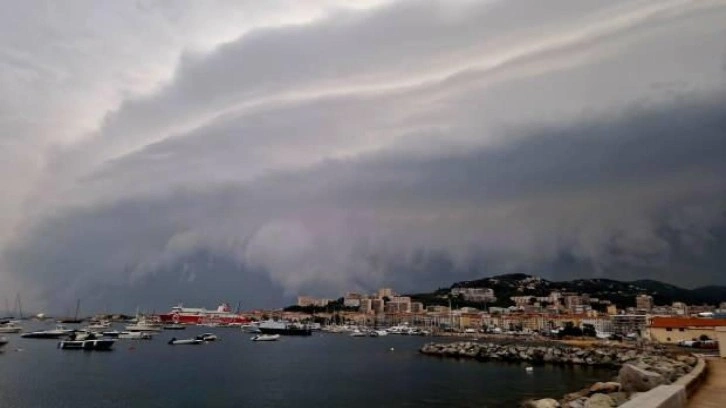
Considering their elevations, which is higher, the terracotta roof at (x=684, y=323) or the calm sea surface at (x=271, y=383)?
the terracotta roof at (x=684, y=323)

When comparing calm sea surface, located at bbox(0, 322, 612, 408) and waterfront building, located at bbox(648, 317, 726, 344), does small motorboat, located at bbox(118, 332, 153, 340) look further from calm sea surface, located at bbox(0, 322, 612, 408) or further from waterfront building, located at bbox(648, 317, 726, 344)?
waterfront building, located at bbox(648, 317, 726, 344)

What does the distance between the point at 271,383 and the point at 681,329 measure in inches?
1748

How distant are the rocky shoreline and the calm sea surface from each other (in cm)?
395

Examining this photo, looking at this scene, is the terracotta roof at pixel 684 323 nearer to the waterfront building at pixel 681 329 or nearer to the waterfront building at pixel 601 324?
the waterfront building at pixel 681 329

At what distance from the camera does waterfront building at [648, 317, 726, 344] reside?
53188 millimetres

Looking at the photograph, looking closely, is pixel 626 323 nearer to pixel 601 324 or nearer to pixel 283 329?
pixel 601 324

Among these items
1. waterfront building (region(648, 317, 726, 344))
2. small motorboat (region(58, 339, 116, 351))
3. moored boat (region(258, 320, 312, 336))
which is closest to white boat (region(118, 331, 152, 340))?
small motorboat (region(58, 339, 116, 351))

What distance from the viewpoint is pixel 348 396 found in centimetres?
3297

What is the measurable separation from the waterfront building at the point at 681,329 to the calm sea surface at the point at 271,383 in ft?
46.1

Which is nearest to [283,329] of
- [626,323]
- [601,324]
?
[601,324]

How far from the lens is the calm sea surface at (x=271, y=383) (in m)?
30.9

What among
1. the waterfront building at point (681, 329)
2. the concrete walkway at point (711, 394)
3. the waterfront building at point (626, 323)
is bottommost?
the waterfront building at point (626, 323)

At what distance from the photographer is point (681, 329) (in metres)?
57.9

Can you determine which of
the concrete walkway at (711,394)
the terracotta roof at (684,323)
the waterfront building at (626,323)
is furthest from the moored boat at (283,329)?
the concrete walkway at (711,394)
